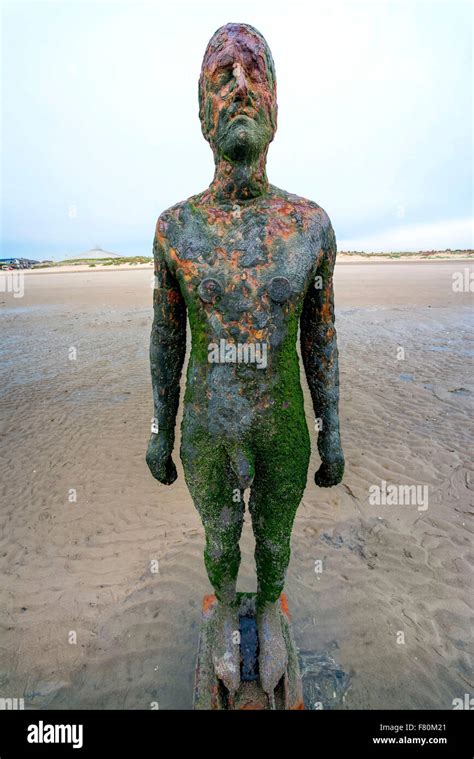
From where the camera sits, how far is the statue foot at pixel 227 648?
2.29m

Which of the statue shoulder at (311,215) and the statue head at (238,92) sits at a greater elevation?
the statue head at (238,92)

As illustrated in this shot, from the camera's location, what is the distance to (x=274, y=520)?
7.04ft

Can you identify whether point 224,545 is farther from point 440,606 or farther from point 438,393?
point 438,393

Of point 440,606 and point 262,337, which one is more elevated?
point 262,337

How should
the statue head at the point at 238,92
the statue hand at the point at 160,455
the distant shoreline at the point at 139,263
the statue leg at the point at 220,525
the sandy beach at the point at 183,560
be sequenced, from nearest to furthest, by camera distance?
the statue head at the point at 238,92
the statue leg at the point at 220,525
the statue hand at the point at 160,455
the sandy beach at the point at 183,560
the distant shoreline at the point at 139,263

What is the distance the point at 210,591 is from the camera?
145 inches

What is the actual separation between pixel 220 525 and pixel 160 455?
500mm

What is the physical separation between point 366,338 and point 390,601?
904cm

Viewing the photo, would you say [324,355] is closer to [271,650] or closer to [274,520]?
[274,520]


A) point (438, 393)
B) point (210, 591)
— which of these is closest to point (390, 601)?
point (210, 591)

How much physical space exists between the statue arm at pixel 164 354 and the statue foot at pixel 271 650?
984 millimetres

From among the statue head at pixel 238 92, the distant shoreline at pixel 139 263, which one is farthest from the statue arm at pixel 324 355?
the distant shoreline at pixel 139 263

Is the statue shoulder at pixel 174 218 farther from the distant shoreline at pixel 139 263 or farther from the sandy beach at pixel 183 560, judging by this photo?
the distant shoreline at pixel 139 263

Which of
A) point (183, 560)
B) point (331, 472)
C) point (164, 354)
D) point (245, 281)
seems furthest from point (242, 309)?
point (183, 560)
